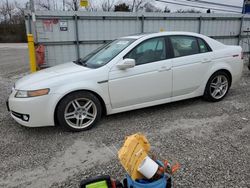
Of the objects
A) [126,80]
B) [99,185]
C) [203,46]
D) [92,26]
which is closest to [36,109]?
[126,80]

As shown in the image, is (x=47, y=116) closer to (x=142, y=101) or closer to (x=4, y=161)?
(x=4, y=161)

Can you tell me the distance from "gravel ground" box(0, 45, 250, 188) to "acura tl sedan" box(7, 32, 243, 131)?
0.27 meters


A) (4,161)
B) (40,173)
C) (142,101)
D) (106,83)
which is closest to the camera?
(40,173)

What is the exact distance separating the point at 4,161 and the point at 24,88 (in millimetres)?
1079

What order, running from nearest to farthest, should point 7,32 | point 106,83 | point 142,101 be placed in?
point 106,83 → point 142,101 → point 7,32

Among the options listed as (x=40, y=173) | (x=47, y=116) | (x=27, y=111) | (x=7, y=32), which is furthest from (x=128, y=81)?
(x=7, y=32)

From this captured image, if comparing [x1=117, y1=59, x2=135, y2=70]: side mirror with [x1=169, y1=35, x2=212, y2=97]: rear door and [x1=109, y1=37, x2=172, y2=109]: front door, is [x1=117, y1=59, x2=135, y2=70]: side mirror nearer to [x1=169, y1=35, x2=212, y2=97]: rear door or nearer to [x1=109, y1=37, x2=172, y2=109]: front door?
[x1=109, y1=37, x2=172, y2=109]: front door

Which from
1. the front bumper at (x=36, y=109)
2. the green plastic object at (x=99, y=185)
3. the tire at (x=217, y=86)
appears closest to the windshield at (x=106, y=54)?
the front bumper at (x=36, y=109)

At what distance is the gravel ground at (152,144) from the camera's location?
252 centimetres

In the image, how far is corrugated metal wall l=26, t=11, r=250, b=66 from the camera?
7.66m

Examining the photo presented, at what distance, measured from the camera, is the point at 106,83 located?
12.1 ft

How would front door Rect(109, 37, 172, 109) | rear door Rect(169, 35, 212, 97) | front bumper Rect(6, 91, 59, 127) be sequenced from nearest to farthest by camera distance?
1. front bumper Rect(6, 91, 59, 127)
2. front door Rect(109, 37, 172, 109)
3. rear door Rect(169, 35, 212, 97)

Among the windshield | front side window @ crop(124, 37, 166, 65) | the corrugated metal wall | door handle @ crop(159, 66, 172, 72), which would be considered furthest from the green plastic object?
the corrugated metal wall

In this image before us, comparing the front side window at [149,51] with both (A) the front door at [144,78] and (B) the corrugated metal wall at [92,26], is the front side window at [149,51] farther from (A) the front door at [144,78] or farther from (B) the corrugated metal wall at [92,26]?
(B) the corrugated metal wall at [92,26]
